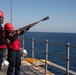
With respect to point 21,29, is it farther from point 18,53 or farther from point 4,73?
point 4,73

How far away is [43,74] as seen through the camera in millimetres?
9906

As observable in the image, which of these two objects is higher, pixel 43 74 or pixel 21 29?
pixel 21 29

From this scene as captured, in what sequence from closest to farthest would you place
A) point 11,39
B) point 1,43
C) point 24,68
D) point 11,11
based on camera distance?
1. point 1,43
2. point 11,39
3. point 24,68
4. point 11,11

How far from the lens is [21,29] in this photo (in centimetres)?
824

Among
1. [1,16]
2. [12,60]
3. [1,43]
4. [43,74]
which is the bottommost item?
[43,74]

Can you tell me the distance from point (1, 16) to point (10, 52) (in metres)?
1.42

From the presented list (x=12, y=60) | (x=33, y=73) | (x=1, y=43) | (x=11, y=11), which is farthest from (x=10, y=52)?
(x=11, y=11)

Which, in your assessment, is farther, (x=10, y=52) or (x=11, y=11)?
(x=11, y=11)

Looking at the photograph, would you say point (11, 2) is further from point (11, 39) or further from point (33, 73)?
point (11, 39)

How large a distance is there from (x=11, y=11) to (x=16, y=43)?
699 cm

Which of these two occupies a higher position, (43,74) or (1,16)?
(1,16)

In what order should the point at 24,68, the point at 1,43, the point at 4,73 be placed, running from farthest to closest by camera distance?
the point at 24,68 < the point at 4,73 < the point at 1,43

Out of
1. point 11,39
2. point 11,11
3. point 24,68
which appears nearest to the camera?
point 11,39

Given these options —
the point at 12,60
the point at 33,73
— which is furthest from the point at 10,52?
the point at 33,73
